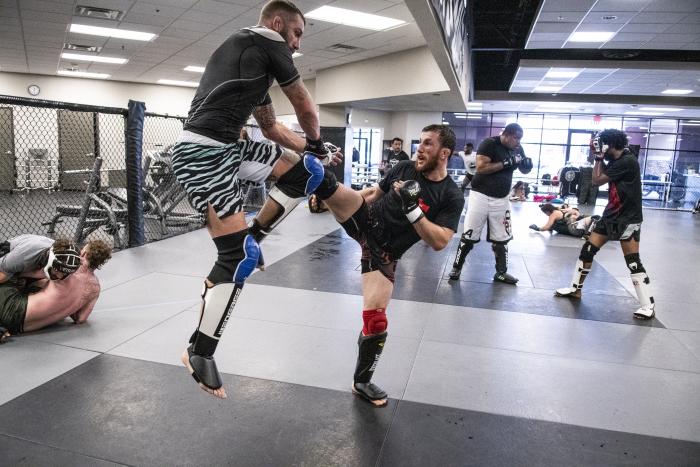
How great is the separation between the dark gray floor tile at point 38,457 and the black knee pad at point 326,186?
1427 mm

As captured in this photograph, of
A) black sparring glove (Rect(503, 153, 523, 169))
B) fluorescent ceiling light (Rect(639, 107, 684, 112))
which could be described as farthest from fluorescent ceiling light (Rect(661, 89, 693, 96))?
black sparring glove (Rect(503, 153, 523, 169))

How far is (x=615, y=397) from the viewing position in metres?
2.67

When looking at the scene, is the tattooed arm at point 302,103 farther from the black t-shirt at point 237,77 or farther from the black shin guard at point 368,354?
the black shin guard at point 368,354

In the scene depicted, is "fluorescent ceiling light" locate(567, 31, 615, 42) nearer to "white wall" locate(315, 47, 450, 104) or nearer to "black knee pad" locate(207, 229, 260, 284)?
"white wall" locate(315, 47, 450, 104)

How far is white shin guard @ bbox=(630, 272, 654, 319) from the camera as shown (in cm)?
417

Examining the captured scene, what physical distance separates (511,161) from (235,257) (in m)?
3.88

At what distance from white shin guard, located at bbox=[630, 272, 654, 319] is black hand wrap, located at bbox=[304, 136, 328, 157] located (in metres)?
3.32

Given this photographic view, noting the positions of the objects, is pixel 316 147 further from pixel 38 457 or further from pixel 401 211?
pixel 38 457

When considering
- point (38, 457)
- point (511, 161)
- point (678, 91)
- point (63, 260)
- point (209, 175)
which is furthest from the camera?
point (678, 91)

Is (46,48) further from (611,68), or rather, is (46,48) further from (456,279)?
(611,68)

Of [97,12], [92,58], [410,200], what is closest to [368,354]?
[410,200]

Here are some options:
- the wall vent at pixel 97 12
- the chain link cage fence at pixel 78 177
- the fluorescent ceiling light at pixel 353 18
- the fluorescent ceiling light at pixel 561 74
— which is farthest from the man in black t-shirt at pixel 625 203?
the fluorescent ceiling light at pixel 561 74

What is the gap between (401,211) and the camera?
8.55ft

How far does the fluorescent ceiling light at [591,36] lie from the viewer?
958cm
